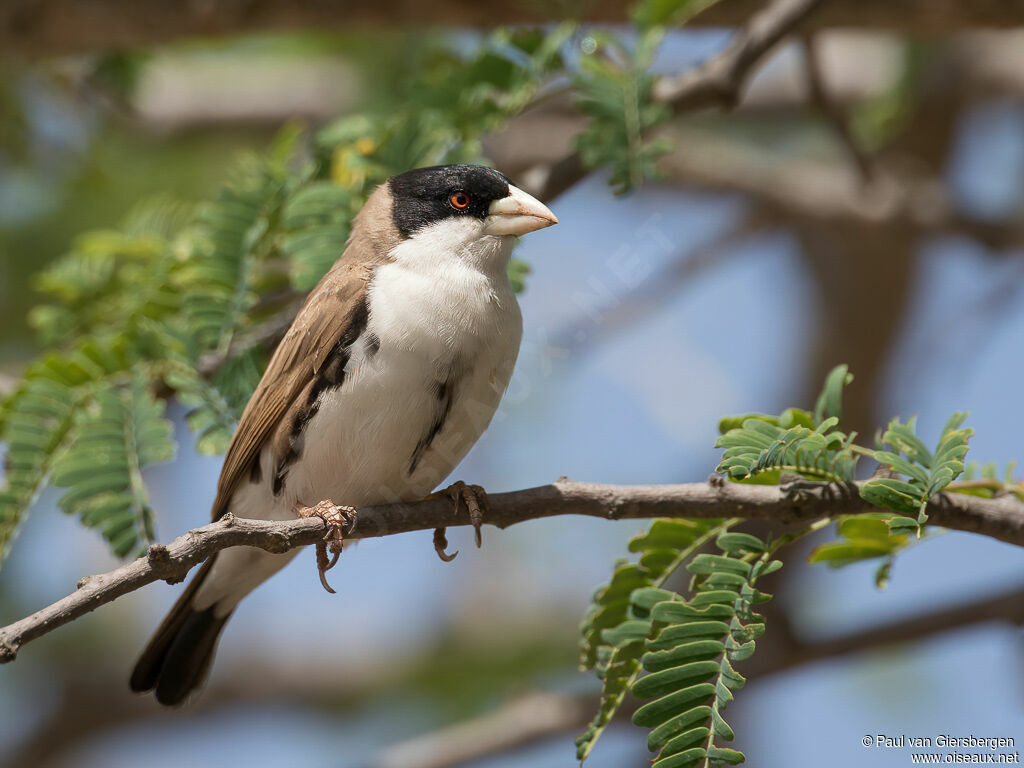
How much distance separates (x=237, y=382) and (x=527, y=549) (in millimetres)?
4756

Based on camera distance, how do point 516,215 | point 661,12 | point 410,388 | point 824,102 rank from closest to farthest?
point 410,388 < point 516,215 < point 661,12 < point 824,102

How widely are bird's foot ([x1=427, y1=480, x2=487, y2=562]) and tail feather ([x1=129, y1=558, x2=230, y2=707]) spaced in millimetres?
986

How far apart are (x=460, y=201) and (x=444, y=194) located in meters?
0.07

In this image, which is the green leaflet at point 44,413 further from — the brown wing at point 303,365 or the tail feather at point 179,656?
the tail feather at point 179,656

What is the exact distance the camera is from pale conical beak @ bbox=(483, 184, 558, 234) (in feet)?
11.0

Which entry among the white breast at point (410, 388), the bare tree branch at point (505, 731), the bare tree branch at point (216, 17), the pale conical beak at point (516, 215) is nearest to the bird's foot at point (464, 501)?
the white breast at point (410, 388)

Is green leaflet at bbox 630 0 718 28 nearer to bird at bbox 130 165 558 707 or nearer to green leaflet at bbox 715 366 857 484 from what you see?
bird at bbox 130 165 558 707

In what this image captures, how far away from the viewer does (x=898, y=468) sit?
2.46m

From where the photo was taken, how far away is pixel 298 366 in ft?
10.6

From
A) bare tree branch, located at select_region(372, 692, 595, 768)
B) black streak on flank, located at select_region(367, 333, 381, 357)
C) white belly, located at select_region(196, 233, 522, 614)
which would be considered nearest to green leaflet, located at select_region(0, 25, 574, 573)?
white belly, located at select_region(196, 233, 522, 614)

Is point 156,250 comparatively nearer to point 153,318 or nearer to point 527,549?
point 153,318

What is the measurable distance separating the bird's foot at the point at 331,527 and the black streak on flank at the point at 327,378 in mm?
206

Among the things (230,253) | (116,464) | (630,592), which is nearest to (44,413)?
(116,464)

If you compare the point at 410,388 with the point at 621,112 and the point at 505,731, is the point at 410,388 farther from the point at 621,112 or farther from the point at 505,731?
the point at 505,731
